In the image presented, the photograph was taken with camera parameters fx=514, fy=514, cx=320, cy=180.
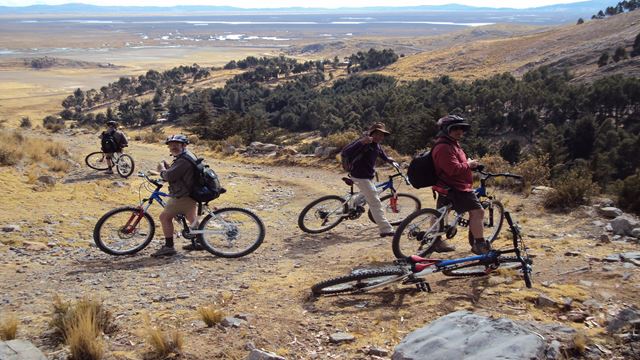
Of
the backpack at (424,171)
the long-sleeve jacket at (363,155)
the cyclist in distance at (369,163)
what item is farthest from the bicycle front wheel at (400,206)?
the backpack at (424,171)

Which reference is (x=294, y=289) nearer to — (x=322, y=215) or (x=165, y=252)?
(x=165, y=252)

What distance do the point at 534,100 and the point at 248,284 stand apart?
50.8 meters

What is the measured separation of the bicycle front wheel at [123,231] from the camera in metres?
8.09

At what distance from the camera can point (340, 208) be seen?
31.3 ft

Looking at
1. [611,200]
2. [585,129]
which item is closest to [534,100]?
[585,129]

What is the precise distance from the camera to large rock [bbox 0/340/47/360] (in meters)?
4.37

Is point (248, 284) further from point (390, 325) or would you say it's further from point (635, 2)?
point (635, 2)

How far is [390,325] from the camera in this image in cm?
536

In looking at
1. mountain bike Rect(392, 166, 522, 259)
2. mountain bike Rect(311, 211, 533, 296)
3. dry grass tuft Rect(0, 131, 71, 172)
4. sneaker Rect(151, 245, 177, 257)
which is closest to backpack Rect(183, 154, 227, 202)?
sneaker Rect(151, 245, 177, 257)

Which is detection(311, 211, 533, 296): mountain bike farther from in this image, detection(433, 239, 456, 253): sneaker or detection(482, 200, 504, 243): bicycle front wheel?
detection(482, 200, 504, 243): bicycle front wheel

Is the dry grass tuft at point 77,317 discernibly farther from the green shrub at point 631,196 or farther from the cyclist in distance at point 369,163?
the green shrub at point 631,196

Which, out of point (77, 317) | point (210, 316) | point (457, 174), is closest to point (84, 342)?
point (77, 317)

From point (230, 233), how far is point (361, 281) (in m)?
2.90

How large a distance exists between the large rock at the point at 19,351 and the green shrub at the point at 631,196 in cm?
1048
